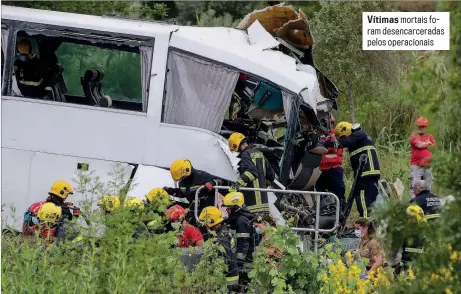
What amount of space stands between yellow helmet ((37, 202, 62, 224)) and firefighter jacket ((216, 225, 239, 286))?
1.68 m

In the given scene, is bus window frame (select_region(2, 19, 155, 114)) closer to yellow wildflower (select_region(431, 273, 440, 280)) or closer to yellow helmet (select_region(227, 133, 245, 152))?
yellow helmet (select_region(227, 133, 245, 152))

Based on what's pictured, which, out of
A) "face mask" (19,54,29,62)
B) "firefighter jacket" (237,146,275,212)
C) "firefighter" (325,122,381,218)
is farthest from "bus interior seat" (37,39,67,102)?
"firefighter" (325,122,381,218)

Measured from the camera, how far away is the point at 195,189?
11.4 meters

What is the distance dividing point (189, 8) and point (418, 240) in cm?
2190

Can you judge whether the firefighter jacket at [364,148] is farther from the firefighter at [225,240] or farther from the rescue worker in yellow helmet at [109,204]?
the rescue worker in yellow helmet at [109,204]

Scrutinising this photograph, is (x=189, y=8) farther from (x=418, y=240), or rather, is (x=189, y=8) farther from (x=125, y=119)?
(x=418, y=240)

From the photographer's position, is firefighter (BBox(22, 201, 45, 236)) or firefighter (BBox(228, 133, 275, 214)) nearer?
firefighter (BBox(22, 201, 45, 236))

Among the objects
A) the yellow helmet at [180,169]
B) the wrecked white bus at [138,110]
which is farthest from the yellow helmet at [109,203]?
the wrecked white bus at [138,110]

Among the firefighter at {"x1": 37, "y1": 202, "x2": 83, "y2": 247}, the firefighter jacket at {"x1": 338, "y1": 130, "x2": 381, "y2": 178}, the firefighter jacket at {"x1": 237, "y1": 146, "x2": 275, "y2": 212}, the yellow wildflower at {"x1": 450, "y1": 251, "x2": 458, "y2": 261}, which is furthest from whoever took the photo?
the firefighter jacket at {"x1": 338, "y1": 130, "x2": 381, "y2": 178}

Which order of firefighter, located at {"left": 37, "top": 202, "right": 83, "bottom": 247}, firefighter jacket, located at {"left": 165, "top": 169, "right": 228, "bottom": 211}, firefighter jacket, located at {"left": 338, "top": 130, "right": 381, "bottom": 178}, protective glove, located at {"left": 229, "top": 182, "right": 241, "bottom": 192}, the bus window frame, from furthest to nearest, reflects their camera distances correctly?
firefighter jacket, located at {"left": 338, "top": 130, "right": 381, "bottom": 178} → the bus window frame → firefighter jacket, located at {"left": 165, "top": 169, "right": 228, "bottom": 211} → protective glove, located at {"left": 229, "top": 182, "right": 241, "bottom": 192} → firefighter, located at {"left": 37, "top": 202, "right": 83, "bottom": 247}

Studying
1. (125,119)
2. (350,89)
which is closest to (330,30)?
(350,89)

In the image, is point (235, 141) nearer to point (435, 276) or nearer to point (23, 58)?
point (23, 58)

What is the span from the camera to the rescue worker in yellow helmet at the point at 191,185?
1130cm

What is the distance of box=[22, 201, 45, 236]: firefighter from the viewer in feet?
35.3
